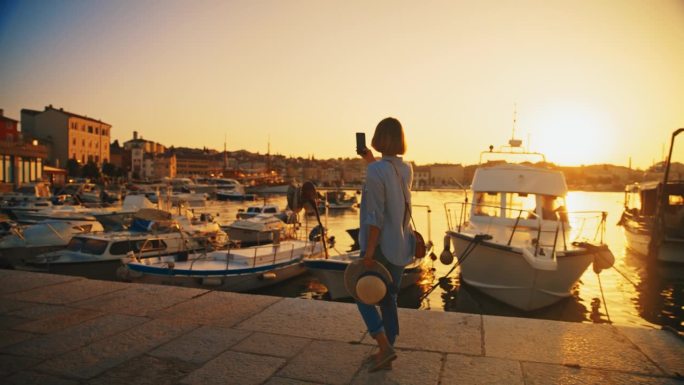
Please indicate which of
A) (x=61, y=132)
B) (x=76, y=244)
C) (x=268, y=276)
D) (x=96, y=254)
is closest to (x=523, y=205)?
(x=268, y=276)

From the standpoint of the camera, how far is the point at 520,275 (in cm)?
1325

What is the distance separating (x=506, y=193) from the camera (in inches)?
627

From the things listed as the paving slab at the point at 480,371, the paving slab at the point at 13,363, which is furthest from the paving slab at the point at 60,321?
the paving slab at the point at 480,371

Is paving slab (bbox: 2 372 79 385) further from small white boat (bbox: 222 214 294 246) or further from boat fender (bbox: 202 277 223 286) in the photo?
small white boat (bbox: 222 214 294 246)

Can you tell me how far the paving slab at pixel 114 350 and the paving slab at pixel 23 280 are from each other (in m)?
2.79

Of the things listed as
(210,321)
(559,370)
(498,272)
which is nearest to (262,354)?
(210,321)

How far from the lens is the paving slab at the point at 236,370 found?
3.56 meters

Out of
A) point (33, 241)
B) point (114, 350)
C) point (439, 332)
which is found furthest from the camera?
point (33, 241)

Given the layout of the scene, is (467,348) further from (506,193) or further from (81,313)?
(506,193)

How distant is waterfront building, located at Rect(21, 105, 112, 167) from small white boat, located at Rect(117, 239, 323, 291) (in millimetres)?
101370

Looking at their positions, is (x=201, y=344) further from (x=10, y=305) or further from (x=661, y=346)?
(x=661, y=346)

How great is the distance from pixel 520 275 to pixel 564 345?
943cm

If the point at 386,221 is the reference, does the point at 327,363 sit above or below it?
below

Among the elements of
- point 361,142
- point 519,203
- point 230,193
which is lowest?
point 230,193
